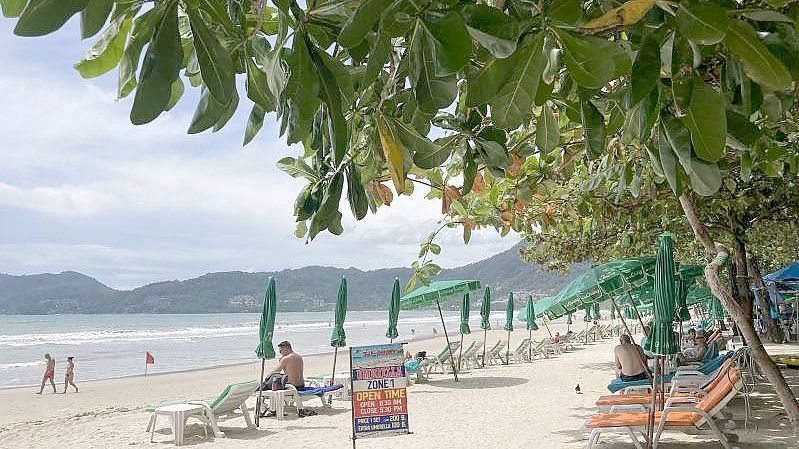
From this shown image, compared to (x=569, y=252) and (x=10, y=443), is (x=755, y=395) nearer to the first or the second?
(x=569, y=252)

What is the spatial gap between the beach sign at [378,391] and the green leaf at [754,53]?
18.5ft

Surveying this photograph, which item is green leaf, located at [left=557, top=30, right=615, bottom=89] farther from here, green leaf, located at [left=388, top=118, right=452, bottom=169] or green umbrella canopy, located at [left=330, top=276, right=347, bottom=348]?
green umbrella canopy, located at [left=330, top=276, right=347, bottom=348]

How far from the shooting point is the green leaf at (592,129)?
1.41m

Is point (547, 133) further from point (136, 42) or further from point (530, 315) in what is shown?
point (530, 315)

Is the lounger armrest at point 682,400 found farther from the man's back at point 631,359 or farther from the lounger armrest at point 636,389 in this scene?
the man's back at point 631,359

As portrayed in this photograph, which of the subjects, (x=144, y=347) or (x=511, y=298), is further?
(x=144, y=347)

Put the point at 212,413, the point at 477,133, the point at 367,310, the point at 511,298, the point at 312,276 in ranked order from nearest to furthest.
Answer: the point at 477,133 → the point at 212,413 → the point at 511,298 → the point at 367,310 → the point at 312,276

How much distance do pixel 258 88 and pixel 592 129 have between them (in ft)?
2.55

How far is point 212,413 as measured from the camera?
29.2 ft

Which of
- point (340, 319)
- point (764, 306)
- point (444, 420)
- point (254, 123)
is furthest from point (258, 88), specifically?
point (764, 306)

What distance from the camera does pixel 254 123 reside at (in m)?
1.26

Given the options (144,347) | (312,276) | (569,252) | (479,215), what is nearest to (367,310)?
(312,276)

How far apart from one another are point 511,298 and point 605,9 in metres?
21.0

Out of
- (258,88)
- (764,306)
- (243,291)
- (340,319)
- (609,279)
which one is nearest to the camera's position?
(258,88)
